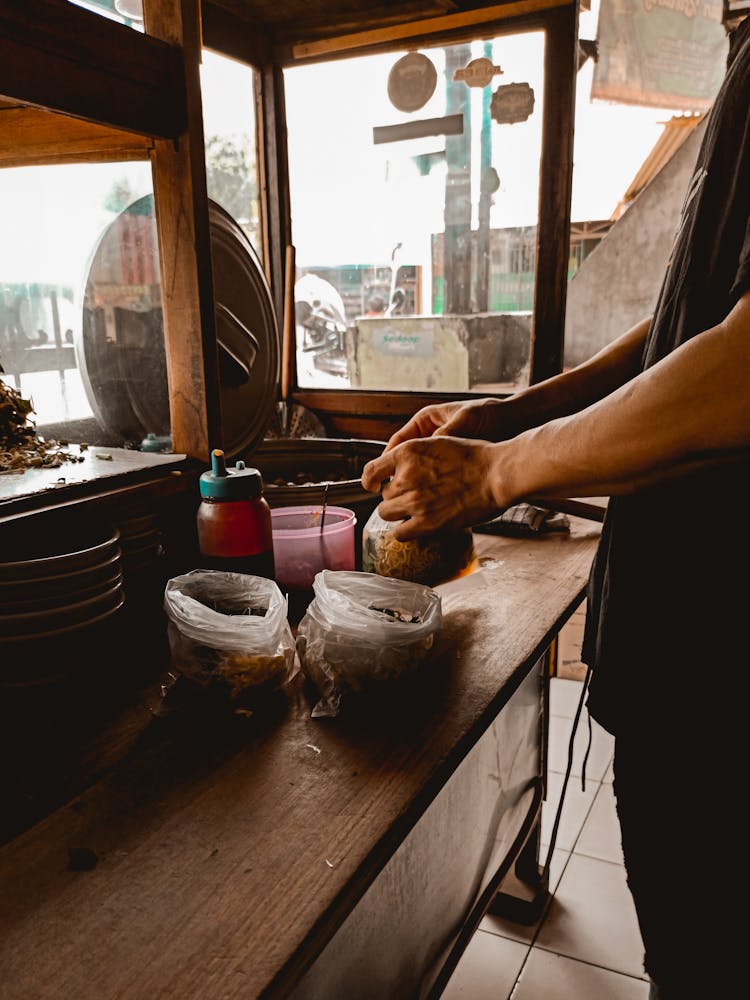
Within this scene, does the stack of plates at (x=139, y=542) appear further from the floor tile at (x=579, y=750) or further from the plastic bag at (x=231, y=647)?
the floor tile at (x=579, y=750)

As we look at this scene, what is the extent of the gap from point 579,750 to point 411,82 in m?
3.03

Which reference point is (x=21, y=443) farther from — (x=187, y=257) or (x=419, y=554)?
(x=419, y=554)

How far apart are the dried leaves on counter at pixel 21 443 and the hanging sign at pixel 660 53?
3.83 m

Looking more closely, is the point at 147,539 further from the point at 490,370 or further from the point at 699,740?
the point at 490,370

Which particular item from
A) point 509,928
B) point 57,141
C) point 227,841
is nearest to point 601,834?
point 509,928

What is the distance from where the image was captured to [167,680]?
4.39 feet

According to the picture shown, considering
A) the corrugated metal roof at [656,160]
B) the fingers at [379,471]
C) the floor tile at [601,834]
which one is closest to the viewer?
the fingers at [379,471]

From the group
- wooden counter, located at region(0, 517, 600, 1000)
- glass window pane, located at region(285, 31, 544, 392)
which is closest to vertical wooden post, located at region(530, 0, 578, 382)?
glass window pane, located at region(285, 31, 544, 392)

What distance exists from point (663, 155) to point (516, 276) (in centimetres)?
340

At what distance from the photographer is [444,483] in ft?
4.33

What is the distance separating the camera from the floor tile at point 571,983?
207 centimetres

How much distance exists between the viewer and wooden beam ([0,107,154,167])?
1.39 meters

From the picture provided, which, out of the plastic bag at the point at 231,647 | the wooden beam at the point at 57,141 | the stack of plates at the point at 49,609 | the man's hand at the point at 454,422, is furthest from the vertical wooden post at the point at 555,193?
the stack of plates at the point at 49,609

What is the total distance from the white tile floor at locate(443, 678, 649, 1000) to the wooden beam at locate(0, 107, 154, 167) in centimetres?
225
